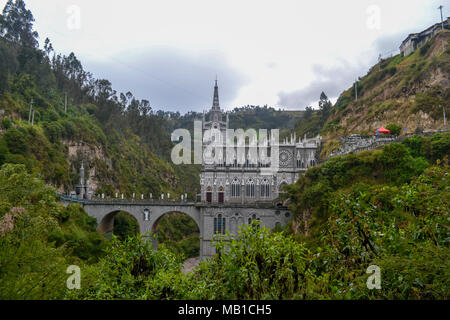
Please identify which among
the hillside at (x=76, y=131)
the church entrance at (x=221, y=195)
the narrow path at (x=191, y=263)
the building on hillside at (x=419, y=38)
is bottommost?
the narrow path at (x=191, y=263)

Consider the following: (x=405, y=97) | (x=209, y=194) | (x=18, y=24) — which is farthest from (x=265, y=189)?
(x=18, y=24)

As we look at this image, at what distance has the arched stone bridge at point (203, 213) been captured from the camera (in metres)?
41.1

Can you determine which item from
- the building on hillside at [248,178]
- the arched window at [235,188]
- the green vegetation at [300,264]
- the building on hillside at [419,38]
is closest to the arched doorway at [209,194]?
the building on hillside at [248,178]

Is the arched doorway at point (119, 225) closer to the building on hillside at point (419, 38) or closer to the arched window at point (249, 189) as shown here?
the arched window at point (249, 189)

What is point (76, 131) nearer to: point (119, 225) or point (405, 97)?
point (119, 225)

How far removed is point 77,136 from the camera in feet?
170

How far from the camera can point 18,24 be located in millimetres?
61656

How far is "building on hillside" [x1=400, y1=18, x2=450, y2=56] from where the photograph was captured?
58.6m

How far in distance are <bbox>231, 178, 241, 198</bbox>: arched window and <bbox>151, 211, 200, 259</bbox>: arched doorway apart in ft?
26.9

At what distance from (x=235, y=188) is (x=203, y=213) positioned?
729 centimetres

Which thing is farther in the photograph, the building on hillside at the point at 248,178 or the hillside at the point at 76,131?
the building on hillside at the point at 248,178

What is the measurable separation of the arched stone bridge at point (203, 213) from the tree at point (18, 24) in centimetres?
3879

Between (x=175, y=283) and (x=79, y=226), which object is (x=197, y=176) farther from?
→ (x=175, y=283)

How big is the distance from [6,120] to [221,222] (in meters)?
28.7
